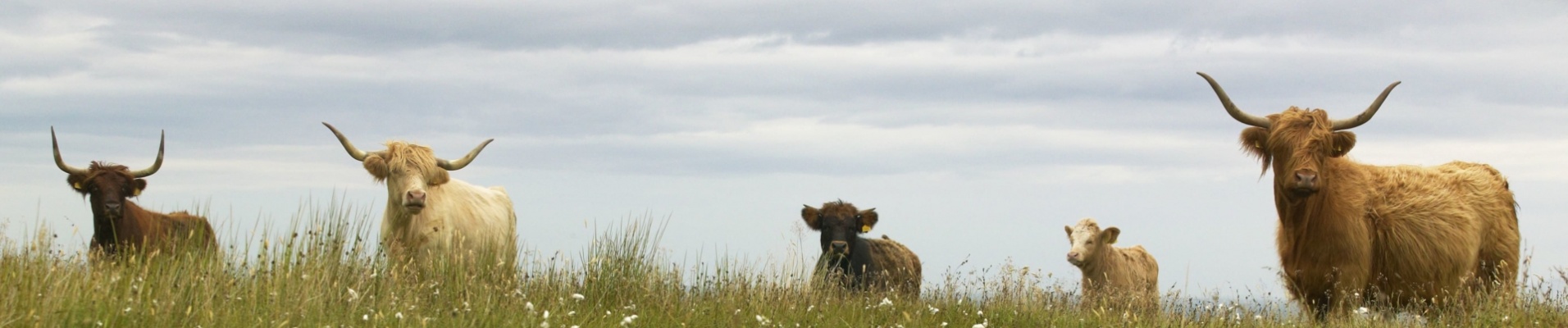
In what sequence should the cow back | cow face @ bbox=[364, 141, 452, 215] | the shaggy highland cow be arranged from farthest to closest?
the cow back < cow face @ bbox=[364, 141, 452, 215] < the shaggy highland cow

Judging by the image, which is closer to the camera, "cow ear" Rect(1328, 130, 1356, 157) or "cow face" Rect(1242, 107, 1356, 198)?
"cow face" Rect(1242, 107, 1356, 198)

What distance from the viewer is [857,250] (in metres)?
12.9

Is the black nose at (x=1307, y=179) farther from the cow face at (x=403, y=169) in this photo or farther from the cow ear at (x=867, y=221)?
the cow face at (x=403, y=169)

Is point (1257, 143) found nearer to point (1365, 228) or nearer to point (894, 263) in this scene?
point (1365, 228)

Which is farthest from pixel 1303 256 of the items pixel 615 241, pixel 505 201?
pixel 505 201

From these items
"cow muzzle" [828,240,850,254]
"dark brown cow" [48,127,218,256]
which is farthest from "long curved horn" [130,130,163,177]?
"cow muzzle" [828,240,850,254]

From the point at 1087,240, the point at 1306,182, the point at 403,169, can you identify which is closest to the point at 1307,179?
the point at 1306,182

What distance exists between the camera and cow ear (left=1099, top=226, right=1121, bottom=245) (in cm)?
1450

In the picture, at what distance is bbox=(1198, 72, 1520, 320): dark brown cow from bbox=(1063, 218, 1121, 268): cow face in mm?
4068

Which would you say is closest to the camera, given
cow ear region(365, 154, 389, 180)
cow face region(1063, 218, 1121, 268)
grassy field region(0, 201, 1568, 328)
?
grassy field region(0, 201, 1568, 328)

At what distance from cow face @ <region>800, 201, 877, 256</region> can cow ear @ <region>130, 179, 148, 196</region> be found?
6.62m

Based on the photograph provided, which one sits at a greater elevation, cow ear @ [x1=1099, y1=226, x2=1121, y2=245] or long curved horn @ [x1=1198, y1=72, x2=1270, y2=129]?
long curved horn @ [x1=1198, y1=72, x2=1270, y2=129]

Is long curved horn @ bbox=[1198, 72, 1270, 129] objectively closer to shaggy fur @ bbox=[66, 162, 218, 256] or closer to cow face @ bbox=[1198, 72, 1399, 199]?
cow face @ bbox=[1198, 72, 1399, 199]

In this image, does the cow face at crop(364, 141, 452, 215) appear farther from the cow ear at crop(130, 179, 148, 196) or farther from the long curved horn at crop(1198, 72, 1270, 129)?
the long curved horn at crop(1198, 72, 1270, 129)
